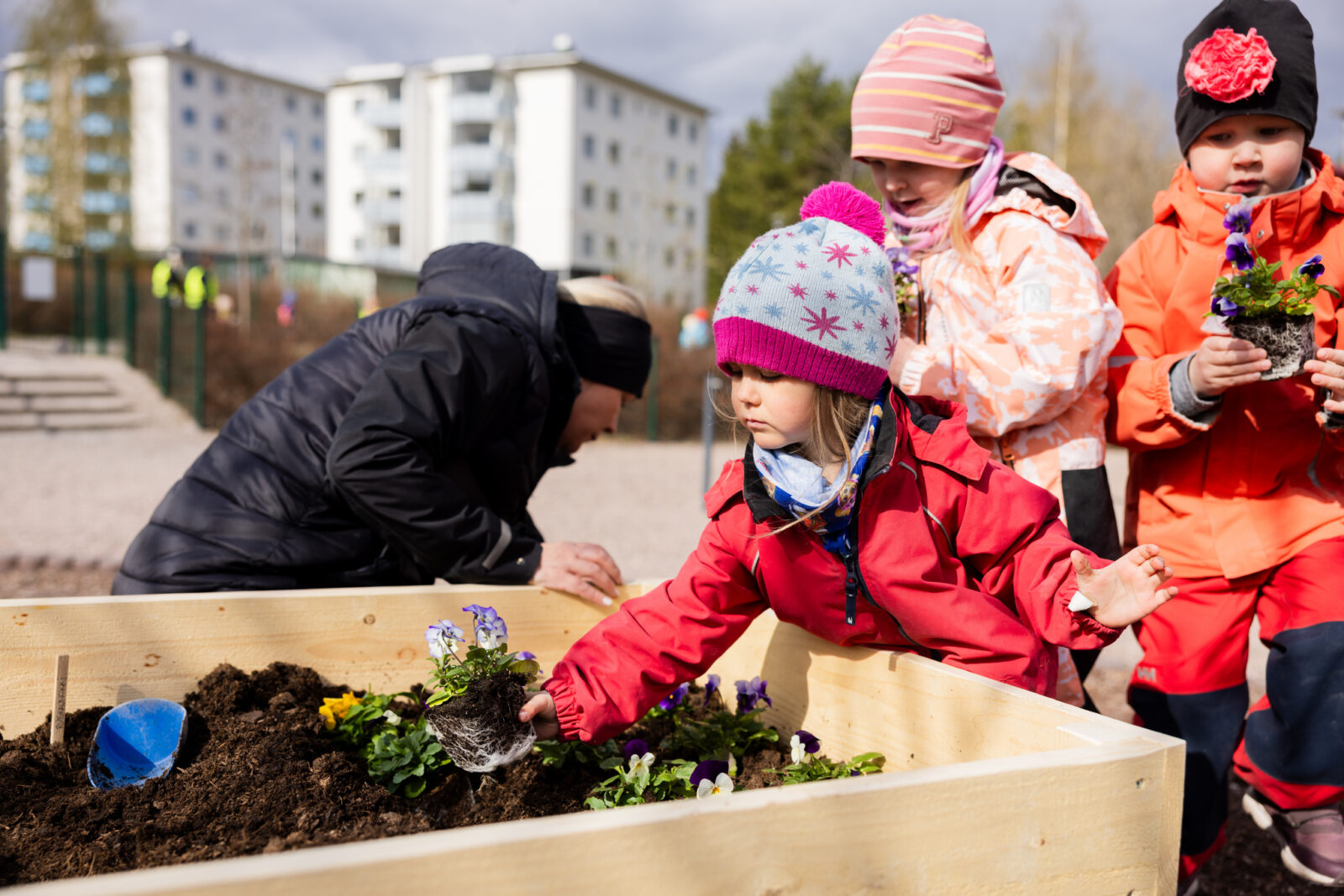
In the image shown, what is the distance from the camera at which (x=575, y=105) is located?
181ft

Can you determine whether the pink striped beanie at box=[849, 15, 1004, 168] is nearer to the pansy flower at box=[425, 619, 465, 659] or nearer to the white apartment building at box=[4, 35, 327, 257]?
the pansy flower at box=[425, 619, 465, 659]

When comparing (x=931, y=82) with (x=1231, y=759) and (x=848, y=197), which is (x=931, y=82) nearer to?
(x=848, y=197)

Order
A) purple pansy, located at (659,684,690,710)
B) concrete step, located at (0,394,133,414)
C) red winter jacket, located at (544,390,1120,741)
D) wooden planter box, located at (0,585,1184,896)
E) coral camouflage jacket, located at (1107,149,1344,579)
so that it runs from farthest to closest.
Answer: concrete step, located at (0,394,133,414), purple pansy, located at (659,684,690,710), coral camouflage jacket, located at (1107,149,1344,579), red winter jacket, located at (544,390,1120,741), wooden planter box, located at (0,585,1184,896)

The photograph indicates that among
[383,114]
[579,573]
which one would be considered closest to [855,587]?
[579,573]

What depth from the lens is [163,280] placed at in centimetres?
2047

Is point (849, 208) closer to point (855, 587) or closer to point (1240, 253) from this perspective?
point (855, 587)

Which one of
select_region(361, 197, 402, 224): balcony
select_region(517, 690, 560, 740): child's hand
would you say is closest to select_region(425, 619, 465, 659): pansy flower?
select_region(517, 690, 560, 740): child's hand

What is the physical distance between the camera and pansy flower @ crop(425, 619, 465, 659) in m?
1.95

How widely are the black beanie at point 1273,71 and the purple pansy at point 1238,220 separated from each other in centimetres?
23

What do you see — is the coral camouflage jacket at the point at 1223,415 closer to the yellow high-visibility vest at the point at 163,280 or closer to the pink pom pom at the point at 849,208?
the pink pom pom at the point at 849,208

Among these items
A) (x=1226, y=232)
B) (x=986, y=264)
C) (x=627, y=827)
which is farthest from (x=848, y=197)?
(x=627, y=827)

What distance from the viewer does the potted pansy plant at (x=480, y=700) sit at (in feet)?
6.21

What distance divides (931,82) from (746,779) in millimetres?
1642

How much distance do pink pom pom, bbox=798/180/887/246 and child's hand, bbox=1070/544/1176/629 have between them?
0.72 metres
